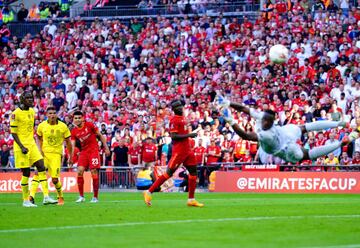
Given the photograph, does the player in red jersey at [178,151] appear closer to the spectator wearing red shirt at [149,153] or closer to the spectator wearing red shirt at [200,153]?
the spectator wearing red shirt at [200,153]

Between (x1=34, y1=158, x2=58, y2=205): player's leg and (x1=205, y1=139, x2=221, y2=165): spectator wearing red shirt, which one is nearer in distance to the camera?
(x1=34, y1=158, x2=58, y2=205): player's leg

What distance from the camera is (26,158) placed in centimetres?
2192

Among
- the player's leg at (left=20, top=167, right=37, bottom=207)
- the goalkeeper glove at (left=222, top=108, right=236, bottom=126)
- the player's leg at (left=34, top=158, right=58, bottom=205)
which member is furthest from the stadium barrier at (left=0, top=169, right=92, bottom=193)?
the goalkeeper glove at (left=222, top=108, right=236, bottom=126)

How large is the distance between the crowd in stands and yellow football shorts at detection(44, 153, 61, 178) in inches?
418

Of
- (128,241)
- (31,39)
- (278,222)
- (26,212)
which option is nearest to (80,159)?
(26,212)

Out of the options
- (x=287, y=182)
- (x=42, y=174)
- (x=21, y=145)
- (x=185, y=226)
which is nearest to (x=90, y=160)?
(x=42, y=174)

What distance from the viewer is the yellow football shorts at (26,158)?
21922 millimetres

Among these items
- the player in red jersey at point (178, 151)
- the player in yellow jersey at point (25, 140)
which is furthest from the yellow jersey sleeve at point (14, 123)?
the player in red jersey at point (178, 151)

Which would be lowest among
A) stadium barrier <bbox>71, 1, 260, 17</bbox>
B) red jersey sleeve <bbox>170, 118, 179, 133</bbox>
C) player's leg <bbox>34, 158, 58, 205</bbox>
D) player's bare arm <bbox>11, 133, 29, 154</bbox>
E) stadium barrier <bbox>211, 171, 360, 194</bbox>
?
stadium barrier <bbox>211, 171, 360, 194</bbox>

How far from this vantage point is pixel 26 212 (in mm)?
20000

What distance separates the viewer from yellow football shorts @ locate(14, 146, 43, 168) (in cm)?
2192

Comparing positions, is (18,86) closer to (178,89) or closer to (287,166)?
(178,89)

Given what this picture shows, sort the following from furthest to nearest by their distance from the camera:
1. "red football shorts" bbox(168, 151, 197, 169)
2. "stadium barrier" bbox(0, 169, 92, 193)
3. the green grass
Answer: "stadium barrier" bbox(0, 169, 92, 193) → "red football shorts" bbox(168, 151, 197, 169) → the green grass

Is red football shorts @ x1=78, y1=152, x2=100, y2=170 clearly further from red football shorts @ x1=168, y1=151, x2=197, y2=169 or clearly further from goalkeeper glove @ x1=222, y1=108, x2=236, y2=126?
goalkeeper glove @ x1=222, y1=108, x2=236, y2=126
